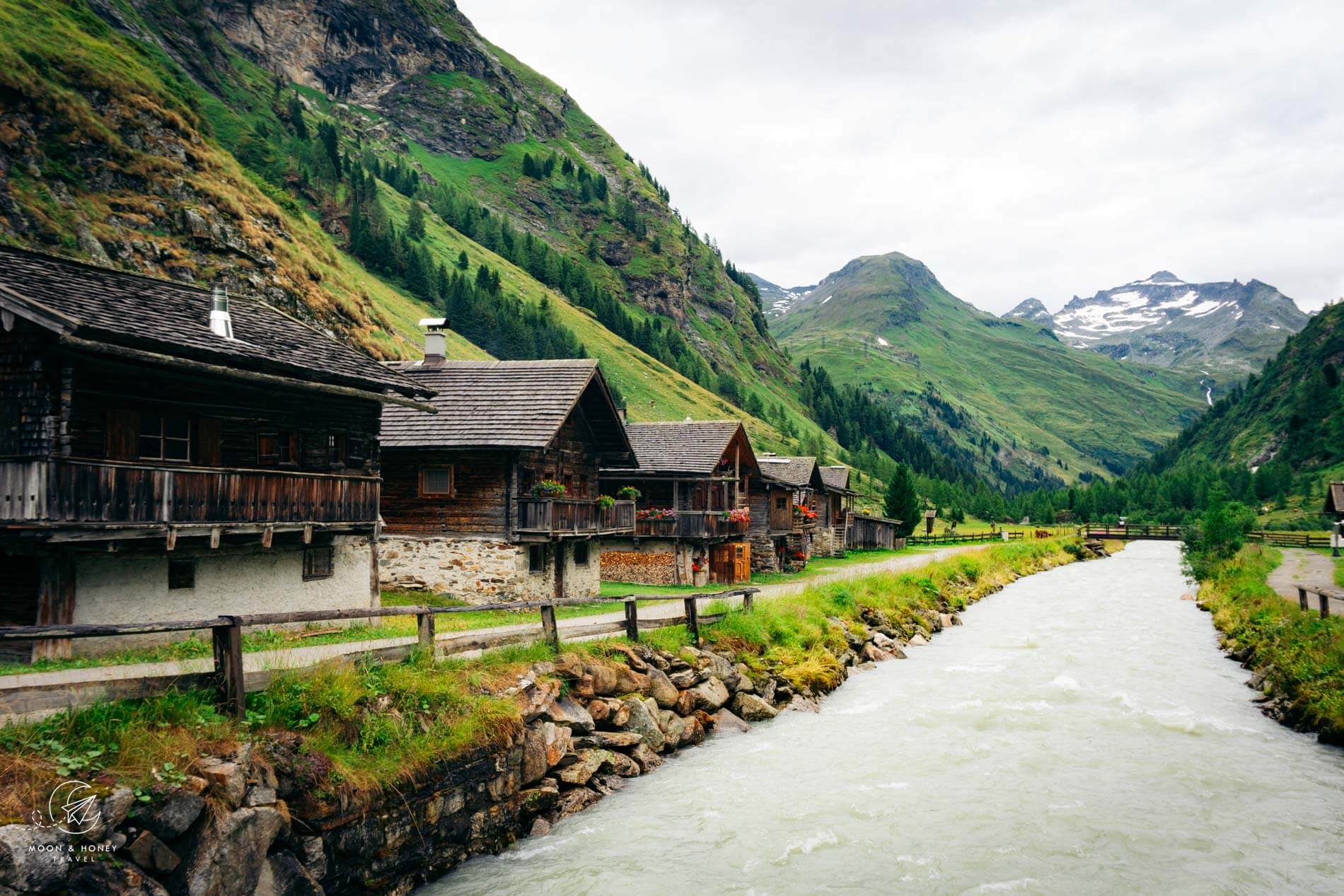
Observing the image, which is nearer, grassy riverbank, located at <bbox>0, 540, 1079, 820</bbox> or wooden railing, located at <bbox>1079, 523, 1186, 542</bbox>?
grassy riverbank, located at <bbox>0, 540, 1079, 820</bbox>

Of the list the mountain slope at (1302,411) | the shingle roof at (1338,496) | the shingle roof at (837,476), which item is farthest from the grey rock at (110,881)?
the mountain slope at (1302,411)

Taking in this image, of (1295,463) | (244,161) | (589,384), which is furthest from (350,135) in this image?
(1295,463)

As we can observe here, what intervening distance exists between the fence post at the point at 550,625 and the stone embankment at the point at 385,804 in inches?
18.0

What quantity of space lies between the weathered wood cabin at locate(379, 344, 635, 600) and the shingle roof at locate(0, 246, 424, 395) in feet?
18.5

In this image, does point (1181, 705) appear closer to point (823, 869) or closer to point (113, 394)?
point (823, 869)

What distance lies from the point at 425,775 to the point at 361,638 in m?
8.12

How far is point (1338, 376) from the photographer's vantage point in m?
160

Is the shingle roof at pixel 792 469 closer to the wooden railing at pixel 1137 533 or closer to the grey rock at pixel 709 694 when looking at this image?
the grey rock at pixel 709 694

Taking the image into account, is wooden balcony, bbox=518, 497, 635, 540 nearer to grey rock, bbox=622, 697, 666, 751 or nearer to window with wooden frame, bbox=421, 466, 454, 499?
window with wooden frame, bbox=421, 466, 454, 499

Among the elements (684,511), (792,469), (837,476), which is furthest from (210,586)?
(837,476)

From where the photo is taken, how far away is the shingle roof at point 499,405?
3020cm

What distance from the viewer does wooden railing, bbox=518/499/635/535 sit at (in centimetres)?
3038

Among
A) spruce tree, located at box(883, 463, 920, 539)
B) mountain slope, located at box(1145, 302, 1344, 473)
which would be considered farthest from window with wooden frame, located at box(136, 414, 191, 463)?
mountain slope, located at box(1145, 302, 1344, 473)

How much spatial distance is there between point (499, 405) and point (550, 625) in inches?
590
